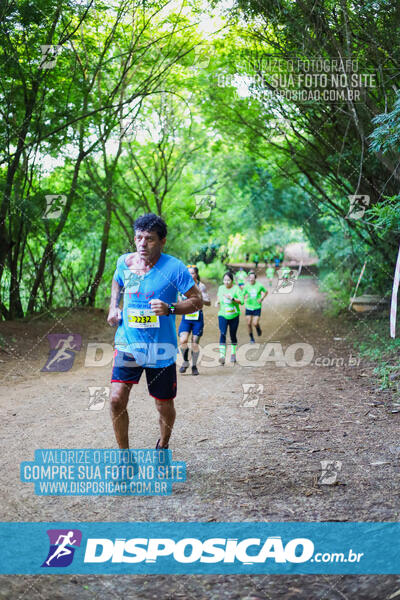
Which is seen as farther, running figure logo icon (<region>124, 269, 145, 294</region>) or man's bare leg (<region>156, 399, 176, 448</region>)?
man's bare leg (<region>156, 399, 176, 448</region>)

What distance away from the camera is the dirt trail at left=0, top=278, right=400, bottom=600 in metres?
3.16

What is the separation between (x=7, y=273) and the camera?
14.5 metres

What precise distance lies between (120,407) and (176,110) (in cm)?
1615

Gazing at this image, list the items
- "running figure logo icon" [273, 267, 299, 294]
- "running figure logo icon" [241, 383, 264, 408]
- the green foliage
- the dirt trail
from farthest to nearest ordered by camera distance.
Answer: the green foliage → "running figure logo icon" [273, 267, 299, 294] → "running figure logo icon" [241, 383, 264, 408] → the dirt trail

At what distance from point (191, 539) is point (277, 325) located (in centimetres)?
1355

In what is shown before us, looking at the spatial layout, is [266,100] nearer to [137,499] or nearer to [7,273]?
[7,273]

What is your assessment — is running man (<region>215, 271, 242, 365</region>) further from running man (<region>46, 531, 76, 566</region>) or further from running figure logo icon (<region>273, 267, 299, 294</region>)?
running figure logo icon (<region>273, 267, 299, 294</region>)

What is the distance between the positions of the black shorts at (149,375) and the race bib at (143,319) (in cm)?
26

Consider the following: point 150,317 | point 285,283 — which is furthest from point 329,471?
point 285,283

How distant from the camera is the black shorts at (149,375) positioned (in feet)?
14.8

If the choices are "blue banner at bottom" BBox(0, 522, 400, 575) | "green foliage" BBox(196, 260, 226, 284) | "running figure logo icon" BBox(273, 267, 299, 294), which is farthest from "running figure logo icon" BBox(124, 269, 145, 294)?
"green foliage" BBox(196, 260, 226, 284)

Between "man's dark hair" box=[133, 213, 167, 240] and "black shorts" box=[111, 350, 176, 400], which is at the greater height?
"man's dark hair" box=[133, 213, 167, 240]

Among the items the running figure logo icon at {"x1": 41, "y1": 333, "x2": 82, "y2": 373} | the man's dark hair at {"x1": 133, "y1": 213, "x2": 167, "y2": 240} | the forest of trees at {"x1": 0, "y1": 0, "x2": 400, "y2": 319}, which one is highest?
the forest of trees at {"x1": 0, "y1": 0, "x2": 400, "y2": 319}

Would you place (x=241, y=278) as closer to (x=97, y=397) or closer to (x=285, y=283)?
(x=285, y=283)
